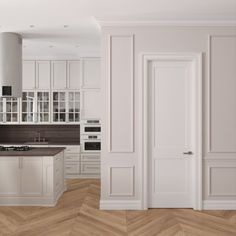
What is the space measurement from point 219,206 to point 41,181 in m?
2.78

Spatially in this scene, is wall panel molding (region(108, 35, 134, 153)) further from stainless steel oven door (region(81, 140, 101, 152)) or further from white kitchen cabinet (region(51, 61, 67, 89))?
white kitchen cabinet (region(51, 61, 67, 89))

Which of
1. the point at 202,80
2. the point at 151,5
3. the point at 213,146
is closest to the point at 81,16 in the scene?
the point at 151,5

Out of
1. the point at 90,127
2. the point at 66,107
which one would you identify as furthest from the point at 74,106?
the point at 90,127

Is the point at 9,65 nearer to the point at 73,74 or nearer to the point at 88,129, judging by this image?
the point at 73,74

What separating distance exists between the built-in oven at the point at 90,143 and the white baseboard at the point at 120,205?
2363 mm

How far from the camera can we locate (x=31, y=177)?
5.05 metres

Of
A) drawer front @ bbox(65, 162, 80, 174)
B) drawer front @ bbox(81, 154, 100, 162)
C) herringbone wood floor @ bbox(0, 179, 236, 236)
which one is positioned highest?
drawer front @ bbox(81, 154, 100, 162)

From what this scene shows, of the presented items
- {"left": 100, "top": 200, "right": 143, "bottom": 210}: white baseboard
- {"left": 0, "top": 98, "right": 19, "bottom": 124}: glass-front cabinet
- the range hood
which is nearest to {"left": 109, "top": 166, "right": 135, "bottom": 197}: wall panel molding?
{"left": 100, "top": 200, "right": 143, "bottom": 210}: white baseboard

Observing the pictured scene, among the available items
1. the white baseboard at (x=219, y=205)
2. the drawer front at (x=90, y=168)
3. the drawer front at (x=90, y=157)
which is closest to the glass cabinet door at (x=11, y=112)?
the drawer front at (x=90, y=157)

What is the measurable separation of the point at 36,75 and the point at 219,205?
16.0ft

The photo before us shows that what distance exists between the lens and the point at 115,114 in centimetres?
486

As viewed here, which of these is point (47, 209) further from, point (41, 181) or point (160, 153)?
point (160, 153)

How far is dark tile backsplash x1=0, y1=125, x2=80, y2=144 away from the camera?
7.80m

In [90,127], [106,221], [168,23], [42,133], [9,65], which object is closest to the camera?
[106,221]
